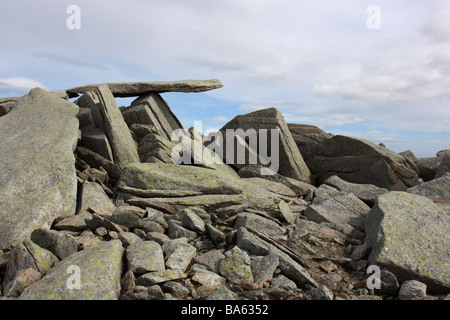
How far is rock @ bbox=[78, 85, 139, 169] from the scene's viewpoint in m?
15.9

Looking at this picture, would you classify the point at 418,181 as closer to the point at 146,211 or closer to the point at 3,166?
the point at 146,211

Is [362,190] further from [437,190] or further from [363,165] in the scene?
[363,165]

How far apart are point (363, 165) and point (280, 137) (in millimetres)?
5494

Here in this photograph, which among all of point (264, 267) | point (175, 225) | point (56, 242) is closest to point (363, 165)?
point (264, 267)

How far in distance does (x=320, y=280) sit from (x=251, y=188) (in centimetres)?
710

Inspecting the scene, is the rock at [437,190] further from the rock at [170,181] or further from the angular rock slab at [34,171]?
the angular rock slab at [34,171]

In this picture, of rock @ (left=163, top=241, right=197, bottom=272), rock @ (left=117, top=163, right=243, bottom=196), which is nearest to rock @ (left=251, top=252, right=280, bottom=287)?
rock @ (left=163, top=241, right=197, bottom=272)

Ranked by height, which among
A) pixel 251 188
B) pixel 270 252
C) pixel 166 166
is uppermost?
pixel 166 166

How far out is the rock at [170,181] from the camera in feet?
42.8

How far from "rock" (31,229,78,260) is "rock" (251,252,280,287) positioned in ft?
15.8

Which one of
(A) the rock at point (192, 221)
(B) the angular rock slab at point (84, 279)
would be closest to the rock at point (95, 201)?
(A) the rock at point (192, 221)
